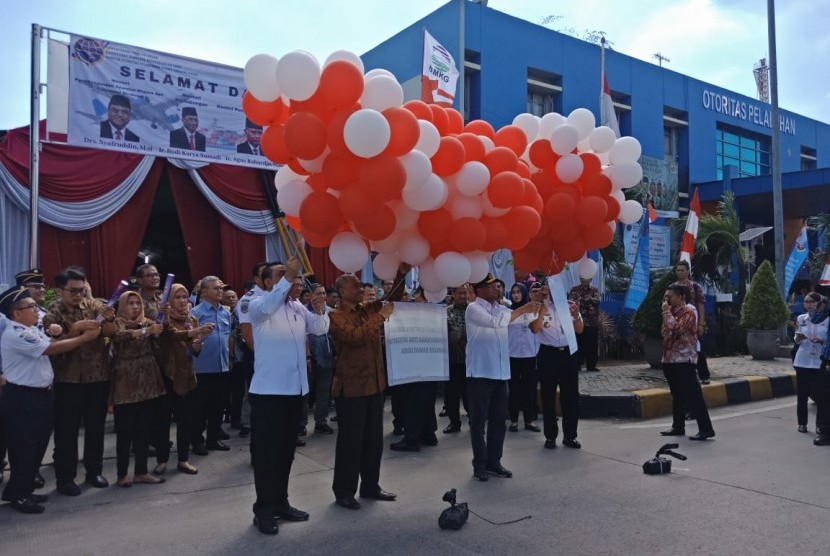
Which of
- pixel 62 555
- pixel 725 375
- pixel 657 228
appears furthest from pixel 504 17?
pixel 62 555

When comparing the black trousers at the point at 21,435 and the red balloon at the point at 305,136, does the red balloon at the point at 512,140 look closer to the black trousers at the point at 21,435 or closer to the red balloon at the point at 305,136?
the red balloon at the point at 305,136

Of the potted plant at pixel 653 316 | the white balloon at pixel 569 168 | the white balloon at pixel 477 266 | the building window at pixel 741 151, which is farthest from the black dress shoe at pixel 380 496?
the building window at pixel 741 151

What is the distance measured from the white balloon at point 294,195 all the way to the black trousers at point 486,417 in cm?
218

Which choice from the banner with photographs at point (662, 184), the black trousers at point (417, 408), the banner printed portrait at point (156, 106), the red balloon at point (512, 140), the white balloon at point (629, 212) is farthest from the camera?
the banner with photographs at point (662, 184)

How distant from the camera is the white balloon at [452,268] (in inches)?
161

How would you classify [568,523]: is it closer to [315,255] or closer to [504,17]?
[315,255]

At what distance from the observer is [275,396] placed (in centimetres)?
434

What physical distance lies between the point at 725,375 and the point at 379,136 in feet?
28.2

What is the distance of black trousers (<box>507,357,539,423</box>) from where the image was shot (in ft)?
24.5

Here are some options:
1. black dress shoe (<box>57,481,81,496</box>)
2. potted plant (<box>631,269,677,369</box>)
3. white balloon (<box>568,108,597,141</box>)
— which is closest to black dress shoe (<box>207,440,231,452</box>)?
black dress shoe (<box>57,481,81,496</box>)

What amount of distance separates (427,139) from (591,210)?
1.40 m

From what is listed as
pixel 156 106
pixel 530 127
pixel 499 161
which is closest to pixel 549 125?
pixel 530 127

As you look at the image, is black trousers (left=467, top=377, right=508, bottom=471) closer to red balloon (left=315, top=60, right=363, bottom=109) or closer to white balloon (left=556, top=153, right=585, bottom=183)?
white balloon (left=556, top=153, right=585, bottom=183)

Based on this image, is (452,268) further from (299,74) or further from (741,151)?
(741,151)
